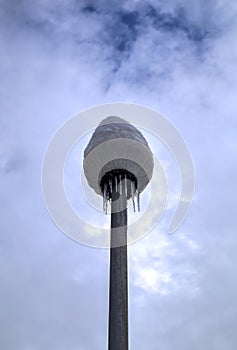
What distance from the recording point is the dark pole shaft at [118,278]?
2178cm

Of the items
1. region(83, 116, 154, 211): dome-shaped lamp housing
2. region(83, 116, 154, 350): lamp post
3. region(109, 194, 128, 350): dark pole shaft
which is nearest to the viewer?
region(109, 194, 128, 350): dark pole shaft

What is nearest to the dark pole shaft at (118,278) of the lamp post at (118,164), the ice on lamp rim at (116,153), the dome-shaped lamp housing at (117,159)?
the lamp post at (118,164)

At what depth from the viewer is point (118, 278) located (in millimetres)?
23672

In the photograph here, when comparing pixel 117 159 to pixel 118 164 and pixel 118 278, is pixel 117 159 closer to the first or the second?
pixel 118 164

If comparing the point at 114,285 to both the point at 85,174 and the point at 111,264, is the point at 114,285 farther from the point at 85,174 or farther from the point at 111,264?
the point at 85,174

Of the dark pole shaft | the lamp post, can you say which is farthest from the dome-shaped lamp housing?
the dark pole shaft

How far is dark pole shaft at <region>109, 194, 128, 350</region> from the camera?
21781 mm

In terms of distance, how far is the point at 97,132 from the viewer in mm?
29656

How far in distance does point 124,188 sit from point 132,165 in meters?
1.85

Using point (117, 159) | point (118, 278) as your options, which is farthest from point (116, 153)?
point (118, 278)

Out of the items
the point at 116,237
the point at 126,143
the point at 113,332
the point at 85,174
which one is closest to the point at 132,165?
the point at 126,143

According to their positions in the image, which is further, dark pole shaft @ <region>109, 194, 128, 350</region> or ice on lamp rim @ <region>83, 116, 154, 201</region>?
ice on lamp rim @ <region>83, 116, 154, 201</region>

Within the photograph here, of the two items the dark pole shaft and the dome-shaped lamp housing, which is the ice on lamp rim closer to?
the dome-shaped lamp housing

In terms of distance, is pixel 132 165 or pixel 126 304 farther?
pixel 132 165
